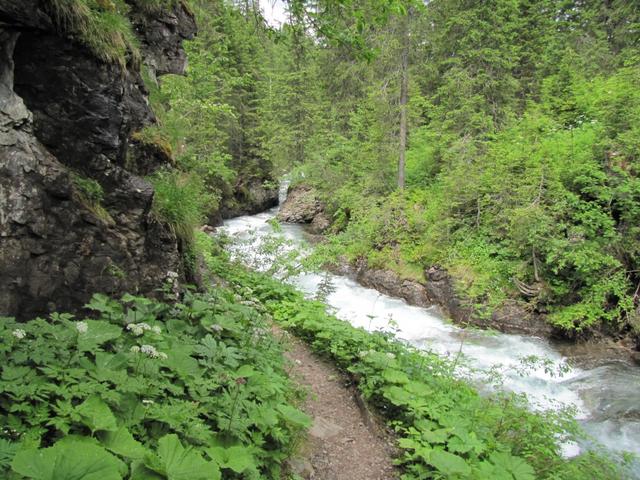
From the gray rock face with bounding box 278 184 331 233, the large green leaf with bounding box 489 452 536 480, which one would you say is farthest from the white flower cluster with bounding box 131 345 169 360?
the gray rock face with bounding box 278 184 331 233

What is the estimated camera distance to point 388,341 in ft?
20.8

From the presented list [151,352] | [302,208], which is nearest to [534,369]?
[151,352]

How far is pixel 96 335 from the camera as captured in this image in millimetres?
3002

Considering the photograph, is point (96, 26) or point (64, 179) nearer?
point (64, 179)

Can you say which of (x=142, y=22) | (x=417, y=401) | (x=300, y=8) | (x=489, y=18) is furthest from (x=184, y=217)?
(x=489, y=18)

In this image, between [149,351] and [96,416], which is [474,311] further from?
[96,416]

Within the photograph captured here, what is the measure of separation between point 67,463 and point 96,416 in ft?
1.33

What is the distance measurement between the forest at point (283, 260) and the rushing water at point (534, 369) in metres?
0.33

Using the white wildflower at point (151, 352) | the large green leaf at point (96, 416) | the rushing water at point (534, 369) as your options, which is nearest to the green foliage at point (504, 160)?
the rushing water at point (534, 369)

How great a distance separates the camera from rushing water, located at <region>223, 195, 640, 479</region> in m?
6.60

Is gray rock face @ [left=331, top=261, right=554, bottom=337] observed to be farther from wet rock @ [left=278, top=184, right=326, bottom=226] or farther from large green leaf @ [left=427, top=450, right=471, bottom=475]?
wet rock @ [left=278, top=184, right=326, bottom=226]

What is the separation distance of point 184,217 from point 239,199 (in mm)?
18540

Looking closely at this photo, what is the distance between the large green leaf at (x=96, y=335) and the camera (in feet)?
9.18

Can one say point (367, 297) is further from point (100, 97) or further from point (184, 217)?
point (100, 97)
